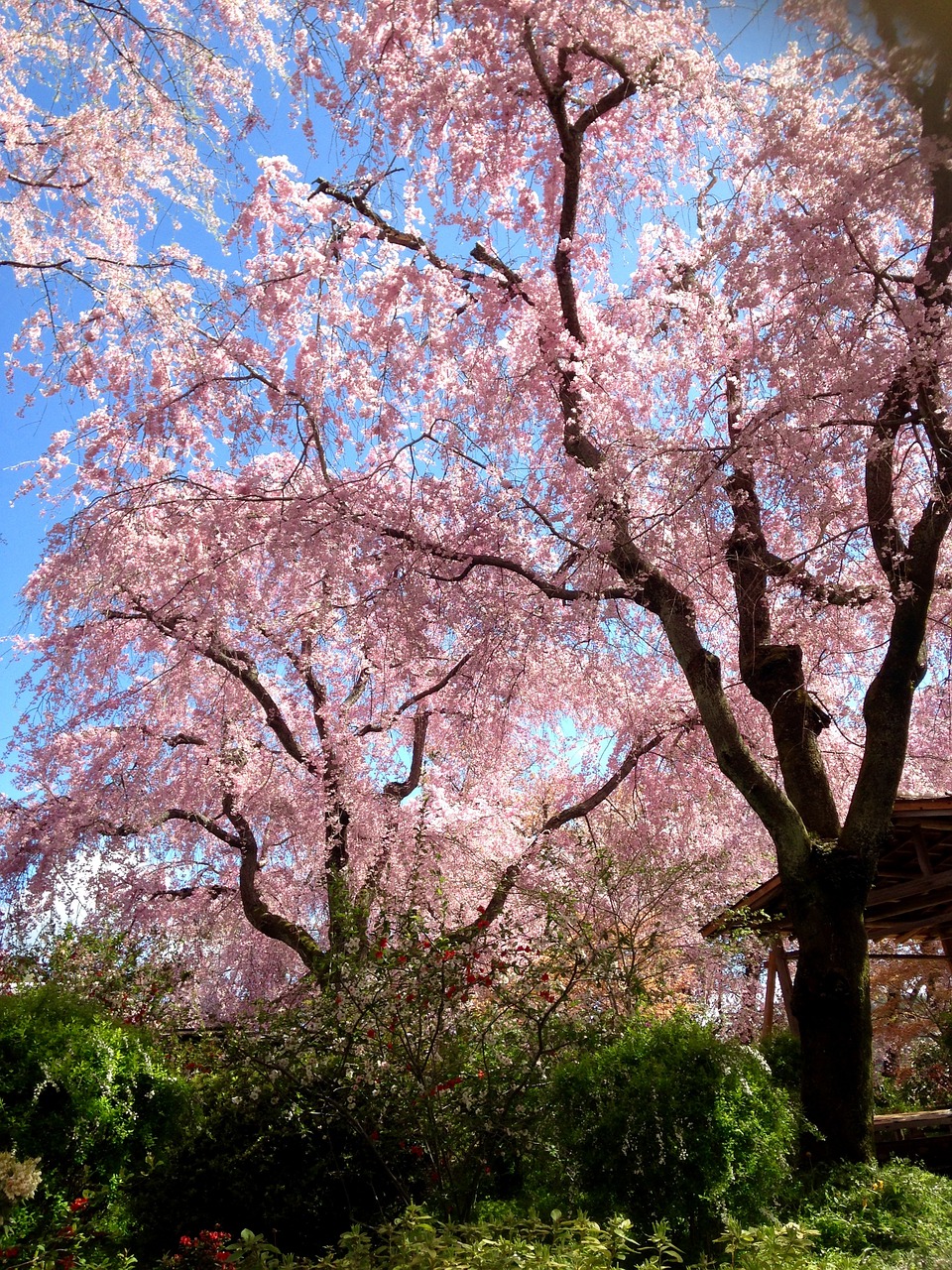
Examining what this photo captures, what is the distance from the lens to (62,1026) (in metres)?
4.90

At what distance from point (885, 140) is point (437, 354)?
14.9ft

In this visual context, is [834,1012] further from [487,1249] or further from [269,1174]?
[487,1249]

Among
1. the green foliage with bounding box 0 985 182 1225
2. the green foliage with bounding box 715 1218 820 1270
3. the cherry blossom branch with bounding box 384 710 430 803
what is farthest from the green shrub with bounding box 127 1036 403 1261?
the cherry blossom branch with bounding box 384 710 430 803

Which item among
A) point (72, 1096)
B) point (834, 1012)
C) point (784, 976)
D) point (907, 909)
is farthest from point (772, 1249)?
point (784, 976)

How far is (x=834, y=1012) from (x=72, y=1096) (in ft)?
15.6

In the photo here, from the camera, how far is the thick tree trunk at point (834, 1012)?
20.4 feet

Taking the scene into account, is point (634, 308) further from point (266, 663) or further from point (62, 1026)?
point (62, 1026)

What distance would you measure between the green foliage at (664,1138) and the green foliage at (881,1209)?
35 centimetres

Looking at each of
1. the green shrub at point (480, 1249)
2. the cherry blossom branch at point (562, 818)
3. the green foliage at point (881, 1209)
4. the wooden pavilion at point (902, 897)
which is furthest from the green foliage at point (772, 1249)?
the cherry blossom branch at point (562, 818)

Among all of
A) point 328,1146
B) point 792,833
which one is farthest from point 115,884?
point 792,833

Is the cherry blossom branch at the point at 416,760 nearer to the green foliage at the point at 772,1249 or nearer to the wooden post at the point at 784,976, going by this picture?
the wooden post at the point at 784,976

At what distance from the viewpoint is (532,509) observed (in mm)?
8258

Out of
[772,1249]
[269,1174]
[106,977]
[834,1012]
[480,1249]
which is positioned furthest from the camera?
[106,977]

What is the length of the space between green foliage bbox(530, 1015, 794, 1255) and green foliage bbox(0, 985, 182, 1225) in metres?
2.14
